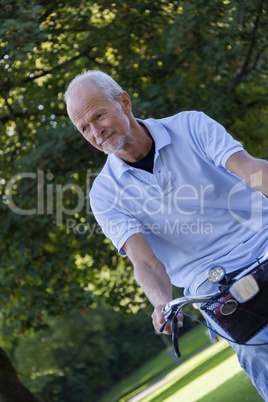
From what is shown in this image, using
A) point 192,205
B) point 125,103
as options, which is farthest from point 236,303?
point 125,103

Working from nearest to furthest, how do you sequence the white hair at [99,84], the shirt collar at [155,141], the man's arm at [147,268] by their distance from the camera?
the man's arm at [147,268] → the shirt collar at [155,141] → the white hair at [99,84]

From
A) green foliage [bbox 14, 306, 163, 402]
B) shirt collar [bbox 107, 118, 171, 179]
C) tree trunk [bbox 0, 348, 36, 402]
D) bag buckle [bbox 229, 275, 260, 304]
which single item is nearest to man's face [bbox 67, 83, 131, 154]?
shirt collar [bbox 107, 118, 171, 179]

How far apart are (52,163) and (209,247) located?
6.85 metres

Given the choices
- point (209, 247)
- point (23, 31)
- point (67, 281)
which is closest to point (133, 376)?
point (67, 281)

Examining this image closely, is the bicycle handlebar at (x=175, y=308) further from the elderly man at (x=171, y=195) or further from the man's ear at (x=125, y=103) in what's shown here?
the man's ear at (x=125, y=103)

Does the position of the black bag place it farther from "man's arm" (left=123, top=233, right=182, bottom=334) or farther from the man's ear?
the man's ear

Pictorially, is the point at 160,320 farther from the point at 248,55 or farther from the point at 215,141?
the point at 248,55

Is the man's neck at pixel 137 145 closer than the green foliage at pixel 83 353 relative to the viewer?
Yes

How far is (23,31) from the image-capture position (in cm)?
950

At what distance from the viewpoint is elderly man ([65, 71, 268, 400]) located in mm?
3938

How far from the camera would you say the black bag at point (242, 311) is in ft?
11.2

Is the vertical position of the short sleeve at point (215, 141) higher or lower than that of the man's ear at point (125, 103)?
higher

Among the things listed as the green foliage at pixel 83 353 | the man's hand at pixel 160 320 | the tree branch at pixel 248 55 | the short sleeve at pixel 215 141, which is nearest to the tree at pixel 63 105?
the tree branch at pixel 248 55

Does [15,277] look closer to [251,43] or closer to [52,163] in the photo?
[52,163]
